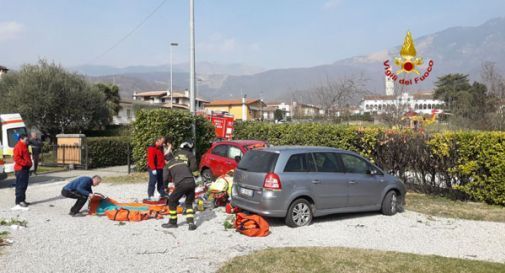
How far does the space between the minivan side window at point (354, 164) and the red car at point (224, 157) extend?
14.0 feet

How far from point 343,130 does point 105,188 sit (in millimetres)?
7793

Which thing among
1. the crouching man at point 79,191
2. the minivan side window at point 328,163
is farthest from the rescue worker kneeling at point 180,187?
the minivan side window at point 328,163

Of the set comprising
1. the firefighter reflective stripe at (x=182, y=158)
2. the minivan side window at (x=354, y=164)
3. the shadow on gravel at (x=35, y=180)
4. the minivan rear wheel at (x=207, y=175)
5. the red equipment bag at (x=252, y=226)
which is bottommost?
the shadow on gravel at (x=35, y=180)

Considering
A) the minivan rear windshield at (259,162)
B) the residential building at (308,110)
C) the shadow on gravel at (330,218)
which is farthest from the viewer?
the residential building at (308,110)

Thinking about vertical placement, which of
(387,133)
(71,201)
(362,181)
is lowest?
(71,201)

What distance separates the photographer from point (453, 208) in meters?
11.0

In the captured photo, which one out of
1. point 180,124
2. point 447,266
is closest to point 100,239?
point 447,266

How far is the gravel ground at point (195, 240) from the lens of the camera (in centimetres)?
625

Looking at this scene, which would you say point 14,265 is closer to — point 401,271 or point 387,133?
point 401,271

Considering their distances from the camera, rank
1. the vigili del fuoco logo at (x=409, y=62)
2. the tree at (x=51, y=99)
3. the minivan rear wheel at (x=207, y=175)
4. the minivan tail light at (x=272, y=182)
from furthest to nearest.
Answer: the tree at (x=51, y=99) → the vigili del fuoco logo at (x=409, y=62) → the minivan rear wheel at (x=207, y=175) → the minivan tail light at (x=272, y=182)

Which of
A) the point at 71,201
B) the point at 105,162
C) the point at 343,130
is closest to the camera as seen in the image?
the point at 71,201

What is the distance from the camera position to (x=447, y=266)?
6.08 metres

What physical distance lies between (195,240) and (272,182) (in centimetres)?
178

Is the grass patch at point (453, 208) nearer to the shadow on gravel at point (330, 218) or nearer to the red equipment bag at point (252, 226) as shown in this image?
the shadow on gravel at point (330, 218)
